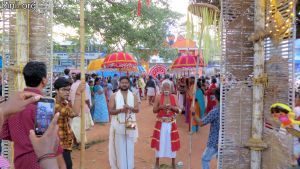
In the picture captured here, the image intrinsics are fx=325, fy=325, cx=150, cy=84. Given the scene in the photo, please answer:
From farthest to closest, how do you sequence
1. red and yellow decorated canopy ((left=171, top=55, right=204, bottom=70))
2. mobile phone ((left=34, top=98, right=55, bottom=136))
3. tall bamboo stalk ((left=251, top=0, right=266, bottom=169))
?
red and yellow decorated canopy ((left=171, top=55, right=204, bottom=70))
tall bamboo stalk ((left=251, top=0, right=266, bottom=169))
mobile phone ((left=34, top=98, right=55, bottom=136))

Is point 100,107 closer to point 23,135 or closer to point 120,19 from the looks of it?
point 120,19

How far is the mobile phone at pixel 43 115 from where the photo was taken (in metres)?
1.81

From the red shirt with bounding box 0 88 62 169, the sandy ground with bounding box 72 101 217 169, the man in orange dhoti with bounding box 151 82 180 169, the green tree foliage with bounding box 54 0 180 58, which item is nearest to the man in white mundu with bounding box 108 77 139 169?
the man in orange dhoti with bounding box 151 82 180 169

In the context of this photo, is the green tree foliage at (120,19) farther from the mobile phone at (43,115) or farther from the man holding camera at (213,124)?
the mobile phone at (43,115)

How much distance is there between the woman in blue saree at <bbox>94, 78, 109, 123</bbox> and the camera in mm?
10711

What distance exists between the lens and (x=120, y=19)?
943cm

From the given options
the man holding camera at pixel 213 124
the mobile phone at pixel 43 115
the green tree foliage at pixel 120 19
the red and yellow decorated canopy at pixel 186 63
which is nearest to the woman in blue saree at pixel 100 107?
the green tree foliage at pixel 120 19

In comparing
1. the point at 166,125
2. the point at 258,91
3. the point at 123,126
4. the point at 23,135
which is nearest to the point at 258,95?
the point at 258,91

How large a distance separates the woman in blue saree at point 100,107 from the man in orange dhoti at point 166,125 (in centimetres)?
547

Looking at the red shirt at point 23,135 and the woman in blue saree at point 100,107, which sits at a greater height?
the red shirt at point 23,135

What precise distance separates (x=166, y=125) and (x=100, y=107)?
579 centimetres

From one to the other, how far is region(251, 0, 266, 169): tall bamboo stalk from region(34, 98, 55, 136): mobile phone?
8.16 ft

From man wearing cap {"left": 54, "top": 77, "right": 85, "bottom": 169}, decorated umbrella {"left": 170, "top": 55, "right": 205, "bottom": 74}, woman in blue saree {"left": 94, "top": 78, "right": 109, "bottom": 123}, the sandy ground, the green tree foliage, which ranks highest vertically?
the green tree foliage

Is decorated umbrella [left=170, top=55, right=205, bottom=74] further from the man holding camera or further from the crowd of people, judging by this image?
the man holding camera
